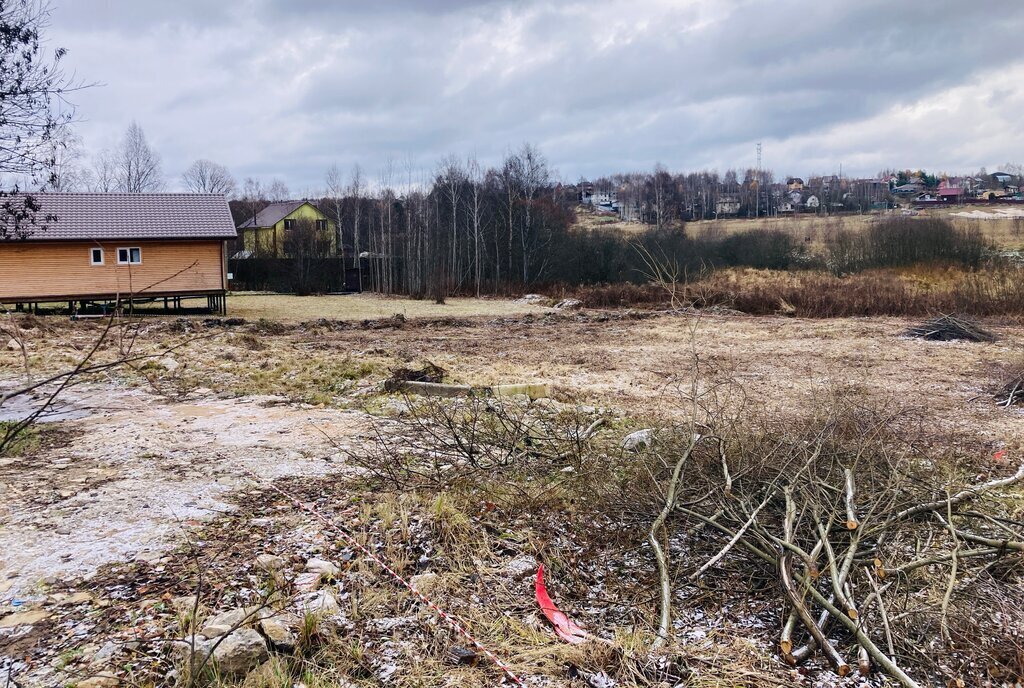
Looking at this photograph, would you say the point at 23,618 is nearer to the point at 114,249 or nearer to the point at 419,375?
the point at 419,375

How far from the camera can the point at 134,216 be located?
2528 cm

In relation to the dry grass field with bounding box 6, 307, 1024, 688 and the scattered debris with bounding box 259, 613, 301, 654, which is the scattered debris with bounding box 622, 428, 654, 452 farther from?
the scattered debris with bounding box 259, 613, 301, 654

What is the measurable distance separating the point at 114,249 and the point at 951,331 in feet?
77.6

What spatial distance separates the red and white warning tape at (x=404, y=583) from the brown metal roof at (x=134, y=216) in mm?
21475

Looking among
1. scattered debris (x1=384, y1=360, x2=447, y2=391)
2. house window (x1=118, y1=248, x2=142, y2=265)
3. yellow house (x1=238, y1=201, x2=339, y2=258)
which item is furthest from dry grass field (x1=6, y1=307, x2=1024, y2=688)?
yellow house (x1=238, y1=201, x2=339, y2=258)

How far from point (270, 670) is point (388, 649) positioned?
0.54m

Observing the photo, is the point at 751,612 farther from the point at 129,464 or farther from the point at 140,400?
the point at 140,400

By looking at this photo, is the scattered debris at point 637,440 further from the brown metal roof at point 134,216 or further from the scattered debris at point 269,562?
the brown metal roof at point 134,216

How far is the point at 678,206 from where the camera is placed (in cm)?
8294

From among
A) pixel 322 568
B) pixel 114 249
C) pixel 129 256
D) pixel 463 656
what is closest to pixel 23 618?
pixel 322 568

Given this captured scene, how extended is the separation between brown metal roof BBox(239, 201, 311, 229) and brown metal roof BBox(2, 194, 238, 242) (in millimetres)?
26772

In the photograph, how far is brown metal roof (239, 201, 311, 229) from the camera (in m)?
53.7

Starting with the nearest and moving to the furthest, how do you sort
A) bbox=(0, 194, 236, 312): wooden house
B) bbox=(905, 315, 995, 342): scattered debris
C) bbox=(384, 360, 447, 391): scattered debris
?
bbox=(384, 360, 447, 391): scattered debris
bbox=(905, 315, 995, 342): scattered debris
bbox=(0, 194, 236, 312): wooden house

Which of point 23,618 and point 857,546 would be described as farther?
point 857,546
